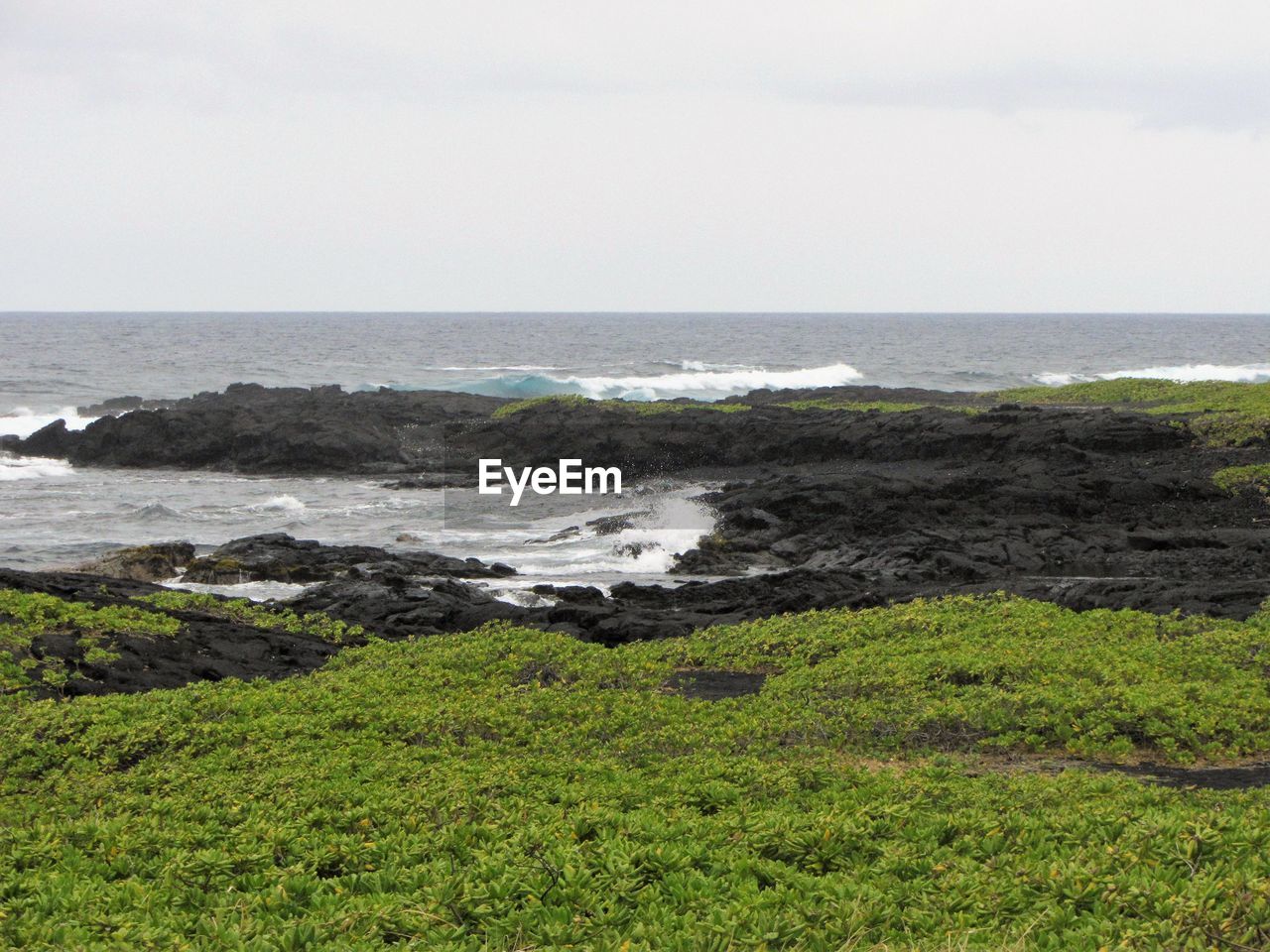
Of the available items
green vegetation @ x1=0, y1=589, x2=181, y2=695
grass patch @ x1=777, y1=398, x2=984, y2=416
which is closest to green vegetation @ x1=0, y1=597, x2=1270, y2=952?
green vegetation @ x1=0, y1=589, x2=181, y2=695

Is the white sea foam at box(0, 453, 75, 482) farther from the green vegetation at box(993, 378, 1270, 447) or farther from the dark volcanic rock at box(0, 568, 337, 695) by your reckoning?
the green vegetation at box(993, 378, 1270, 447)

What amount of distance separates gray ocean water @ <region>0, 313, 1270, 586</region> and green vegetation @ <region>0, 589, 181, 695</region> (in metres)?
6.90

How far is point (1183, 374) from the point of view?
90312 millimetres

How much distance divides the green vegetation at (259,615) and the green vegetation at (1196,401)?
84.0 ft

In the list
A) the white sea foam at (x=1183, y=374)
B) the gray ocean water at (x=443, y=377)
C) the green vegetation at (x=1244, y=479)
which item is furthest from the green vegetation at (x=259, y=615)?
the white sea foam at (x=1183, y=374)

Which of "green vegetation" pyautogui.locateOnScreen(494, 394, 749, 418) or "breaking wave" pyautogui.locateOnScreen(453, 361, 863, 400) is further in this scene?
"breaking wave" pyautogui.locateOnScreen(453, 361, 863, 400)

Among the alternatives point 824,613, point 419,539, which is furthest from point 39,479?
point 824,613

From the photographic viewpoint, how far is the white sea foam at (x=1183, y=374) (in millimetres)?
84438

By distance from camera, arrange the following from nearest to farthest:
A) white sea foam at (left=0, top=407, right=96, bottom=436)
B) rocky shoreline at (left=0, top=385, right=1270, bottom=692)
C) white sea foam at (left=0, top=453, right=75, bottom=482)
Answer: rocky shoreline at (left=0, top=385, right=1270, bottom=692) → white sea foam at (left=0, top=453, right=75, bottom=482) → white sea foam at (left=0, top=407, right=96, bottom=436)

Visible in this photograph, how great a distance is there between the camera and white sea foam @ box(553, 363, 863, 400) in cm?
7800

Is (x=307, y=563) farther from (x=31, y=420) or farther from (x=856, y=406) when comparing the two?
(x=31, y=420)

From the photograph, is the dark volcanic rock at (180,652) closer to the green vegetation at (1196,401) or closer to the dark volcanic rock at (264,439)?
the dark volcanic rock at (264,439)

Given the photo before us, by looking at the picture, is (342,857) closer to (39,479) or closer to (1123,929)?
(1123,929)

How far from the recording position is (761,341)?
13988cm
